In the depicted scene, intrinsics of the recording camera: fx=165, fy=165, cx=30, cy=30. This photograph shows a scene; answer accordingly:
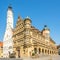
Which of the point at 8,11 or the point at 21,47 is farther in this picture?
the point at 8,11

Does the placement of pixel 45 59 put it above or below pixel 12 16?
below

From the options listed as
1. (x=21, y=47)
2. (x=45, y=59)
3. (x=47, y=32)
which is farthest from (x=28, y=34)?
(x=45, y=59)

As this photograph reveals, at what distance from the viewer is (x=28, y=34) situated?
55688 millimetres

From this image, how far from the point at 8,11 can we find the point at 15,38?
51.4 ft

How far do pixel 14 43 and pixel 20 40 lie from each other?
570 centimetres

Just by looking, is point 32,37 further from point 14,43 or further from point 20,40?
point 14,43

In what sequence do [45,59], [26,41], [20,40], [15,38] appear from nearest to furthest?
[45,59], [26,41], [20,40], [15,38]

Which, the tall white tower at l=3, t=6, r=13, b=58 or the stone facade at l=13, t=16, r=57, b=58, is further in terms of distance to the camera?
the tall white tower at l=3, t=6, r=13, b=58

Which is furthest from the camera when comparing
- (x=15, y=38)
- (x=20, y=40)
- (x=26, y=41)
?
(x=15, y=38)

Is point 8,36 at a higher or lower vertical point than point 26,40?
higher

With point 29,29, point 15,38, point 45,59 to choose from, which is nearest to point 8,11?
point 15,38

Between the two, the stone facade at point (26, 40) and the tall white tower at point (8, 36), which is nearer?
the stone facade at point (26, 40)

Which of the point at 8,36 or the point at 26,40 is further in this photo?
the point at 8,36

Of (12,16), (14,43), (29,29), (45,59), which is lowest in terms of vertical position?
(45,59)
